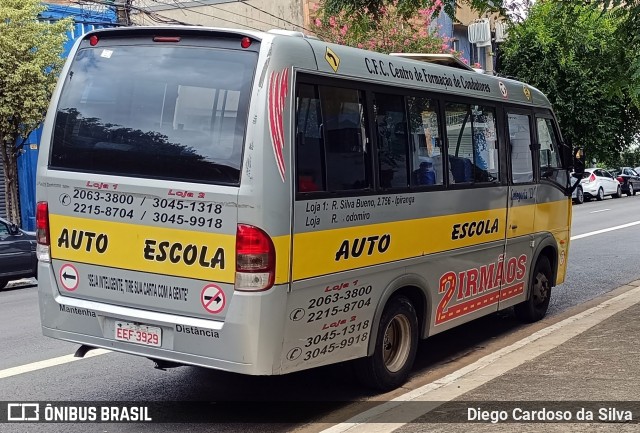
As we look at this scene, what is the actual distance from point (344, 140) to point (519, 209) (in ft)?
11.5

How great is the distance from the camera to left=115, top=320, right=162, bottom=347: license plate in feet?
18.7

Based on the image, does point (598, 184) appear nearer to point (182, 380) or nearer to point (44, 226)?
point (182, 380)

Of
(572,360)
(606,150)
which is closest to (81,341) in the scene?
(572,360)

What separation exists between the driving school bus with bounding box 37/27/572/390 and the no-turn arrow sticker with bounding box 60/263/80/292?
0.04ft

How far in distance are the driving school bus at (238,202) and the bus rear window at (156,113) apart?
0.04 ft

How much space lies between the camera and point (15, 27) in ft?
64.2

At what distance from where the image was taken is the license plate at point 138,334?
224 inches

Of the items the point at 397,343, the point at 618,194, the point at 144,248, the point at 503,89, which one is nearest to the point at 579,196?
the point at 618,194

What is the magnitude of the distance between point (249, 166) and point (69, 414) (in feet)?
8.42

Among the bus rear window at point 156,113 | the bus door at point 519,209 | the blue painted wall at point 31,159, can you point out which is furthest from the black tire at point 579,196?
the bus rear window at point 156,113

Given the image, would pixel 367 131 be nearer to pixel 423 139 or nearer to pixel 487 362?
pixel 423 139

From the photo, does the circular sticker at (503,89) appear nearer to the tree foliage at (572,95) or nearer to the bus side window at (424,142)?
the bus side window at (424,142)

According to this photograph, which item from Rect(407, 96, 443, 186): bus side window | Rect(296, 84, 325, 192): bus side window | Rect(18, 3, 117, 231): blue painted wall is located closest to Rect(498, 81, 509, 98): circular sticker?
Rect(407, 96, 443, 186): bus side window

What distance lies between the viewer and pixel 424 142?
23.7ft
